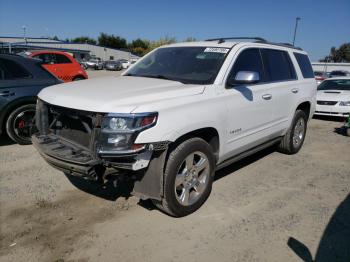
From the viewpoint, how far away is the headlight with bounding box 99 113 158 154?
287cm

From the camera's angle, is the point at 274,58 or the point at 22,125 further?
the point at 22,125

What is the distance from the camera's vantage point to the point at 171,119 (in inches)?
122

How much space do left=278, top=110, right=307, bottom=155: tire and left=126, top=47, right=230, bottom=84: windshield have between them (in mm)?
2329

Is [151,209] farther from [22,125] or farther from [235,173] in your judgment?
[22,125]

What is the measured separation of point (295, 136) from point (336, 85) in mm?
6520

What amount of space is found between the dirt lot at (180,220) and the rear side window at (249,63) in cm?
157

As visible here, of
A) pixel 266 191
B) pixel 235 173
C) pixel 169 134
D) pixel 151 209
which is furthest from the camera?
pixel 235 173

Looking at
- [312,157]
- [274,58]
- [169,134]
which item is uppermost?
[274,58]

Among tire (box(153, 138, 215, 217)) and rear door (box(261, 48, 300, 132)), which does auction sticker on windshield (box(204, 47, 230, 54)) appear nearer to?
rear door (box(261, 48, 300, 132))

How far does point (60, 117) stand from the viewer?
12.1 ft

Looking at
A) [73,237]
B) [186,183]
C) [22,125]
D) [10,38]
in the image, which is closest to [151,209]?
[186,183]

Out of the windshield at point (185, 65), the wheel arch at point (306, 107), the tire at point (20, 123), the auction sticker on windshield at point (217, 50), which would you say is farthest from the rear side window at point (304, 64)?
the tire at point (20, 123)

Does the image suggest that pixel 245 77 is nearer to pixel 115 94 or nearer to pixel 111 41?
pixel 115 94

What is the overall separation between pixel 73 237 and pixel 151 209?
3.09ft
